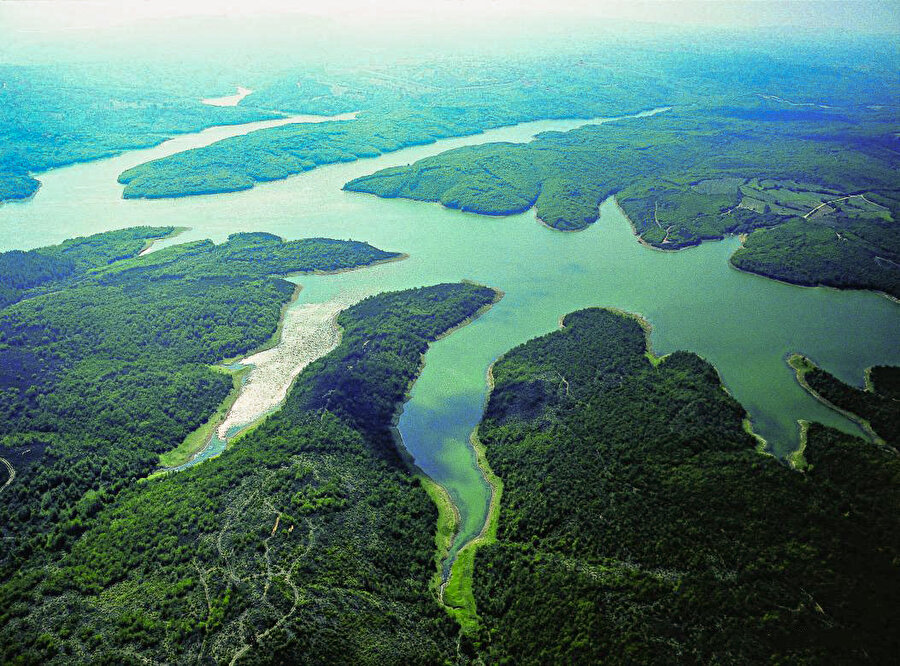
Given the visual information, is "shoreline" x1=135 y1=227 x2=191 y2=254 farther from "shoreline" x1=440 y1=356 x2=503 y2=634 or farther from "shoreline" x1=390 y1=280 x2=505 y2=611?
"shoreline" x1=440 y1=356 x2=503 y2=634

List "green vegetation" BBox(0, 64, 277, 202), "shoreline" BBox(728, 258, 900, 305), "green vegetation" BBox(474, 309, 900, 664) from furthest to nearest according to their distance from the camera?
"green vegetation" BBox(0, 64, 277, 202) < "shoreline" BBox(728, 258, 900, 305) < "green vegetation" BBox(474, 309, 900, 664)

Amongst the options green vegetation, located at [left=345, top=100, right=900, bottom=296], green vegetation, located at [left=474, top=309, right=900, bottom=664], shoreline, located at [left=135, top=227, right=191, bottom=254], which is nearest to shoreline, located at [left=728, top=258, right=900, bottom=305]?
green vegetation, located at [left=345, top=100, right=900, bottom=296]

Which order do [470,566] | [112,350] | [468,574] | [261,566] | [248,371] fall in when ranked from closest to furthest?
1. [261,566]
2. [468,574]
3. [470,566]
4. [248,371]
5. [112,350]

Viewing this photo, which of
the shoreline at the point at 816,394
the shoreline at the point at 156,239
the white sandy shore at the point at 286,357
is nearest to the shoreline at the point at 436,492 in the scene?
the white sandy shore at the point at 286,357

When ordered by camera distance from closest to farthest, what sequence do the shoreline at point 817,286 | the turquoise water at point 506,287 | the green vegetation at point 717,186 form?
1. the turquoise water at point 506,287
2. the shoreline at point 817,286
3. the green vegetation at point 717,186

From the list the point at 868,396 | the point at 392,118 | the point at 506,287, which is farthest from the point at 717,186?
the point at 392,118

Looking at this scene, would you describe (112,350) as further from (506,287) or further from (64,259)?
(506,287)

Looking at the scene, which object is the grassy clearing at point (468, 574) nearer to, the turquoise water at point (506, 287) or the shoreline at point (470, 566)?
the shoreline at point (470, 566)
